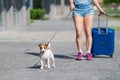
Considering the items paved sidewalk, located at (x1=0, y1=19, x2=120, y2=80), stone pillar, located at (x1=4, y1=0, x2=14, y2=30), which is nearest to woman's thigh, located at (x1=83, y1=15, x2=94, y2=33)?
paved sidewalk, located at (x1=0, y1=19, x2=120, y2=80)

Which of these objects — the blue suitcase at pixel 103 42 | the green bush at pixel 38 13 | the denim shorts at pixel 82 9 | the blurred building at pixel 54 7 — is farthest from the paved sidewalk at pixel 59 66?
the blurred building at pixel 54 7

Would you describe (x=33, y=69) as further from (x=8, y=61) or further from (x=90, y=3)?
(x=90, y=3)

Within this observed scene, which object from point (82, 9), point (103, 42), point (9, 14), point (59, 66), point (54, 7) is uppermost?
point (82, 9)

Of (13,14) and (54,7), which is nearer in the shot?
(13,14)

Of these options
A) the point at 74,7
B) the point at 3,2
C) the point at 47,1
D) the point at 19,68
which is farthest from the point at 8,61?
the point at 47,1

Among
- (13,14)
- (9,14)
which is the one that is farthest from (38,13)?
(9,14)

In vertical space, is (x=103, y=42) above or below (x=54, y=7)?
above

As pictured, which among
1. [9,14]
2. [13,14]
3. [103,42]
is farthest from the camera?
[13,14]

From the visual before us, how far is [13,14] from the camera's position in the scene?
25.4 m

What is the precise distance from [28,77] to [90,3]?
10.7ft

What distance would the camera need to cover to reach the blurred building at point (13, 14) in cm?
2317

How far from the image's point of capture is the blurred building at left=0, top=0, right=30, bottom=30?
23.2 m

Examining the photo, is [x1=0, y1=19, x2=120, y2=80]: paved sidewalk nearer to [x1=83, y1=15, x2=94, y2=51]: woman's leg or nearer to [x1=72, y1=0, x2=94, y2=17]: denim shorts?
[x1=83, y1=15, x2=94, y2=51]: woman's leg

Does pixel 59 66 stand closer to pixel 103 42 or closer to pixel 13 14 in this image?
pixel 103 42
